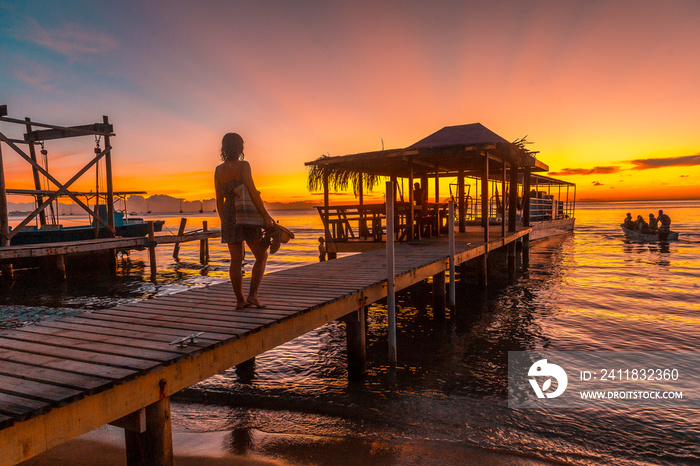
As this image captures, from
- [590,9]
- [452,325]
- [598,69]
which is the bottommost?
[452,325]

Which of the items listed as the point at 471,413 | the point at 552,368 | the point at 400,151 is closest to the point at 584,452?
the point at 471,413

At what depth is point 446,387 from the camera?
20.2 feet

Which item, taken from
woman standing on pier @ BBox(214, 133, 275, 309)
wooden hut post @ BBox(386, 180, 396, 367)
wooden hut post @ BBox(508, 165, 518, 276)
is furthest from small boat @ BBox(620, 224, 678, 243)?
woman standing on pier @ BBox(214, 133, 275, 309)

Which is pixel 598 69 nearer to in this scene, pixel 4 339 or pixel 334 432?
pixel 334 432

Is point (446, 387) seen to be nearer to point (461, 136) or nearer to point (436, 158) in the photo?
point (436, 158)

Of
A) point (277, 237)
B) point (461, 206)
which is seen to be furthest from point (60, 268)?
point (461, 206)

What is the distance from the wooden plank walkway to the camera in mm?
2441

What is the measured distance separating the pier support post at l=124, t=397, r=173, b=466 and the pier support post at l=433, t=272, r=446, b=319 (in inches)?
304

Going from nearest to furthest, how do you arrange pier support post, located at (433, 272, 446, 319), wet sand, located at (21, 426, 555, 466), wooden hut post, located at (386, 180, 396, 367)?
wet sand, located at (21, 426, 555, 466) → wooden hut post, located at (386, 180, 396, 367) → pier support post, located at (433, 272, 446, 319)

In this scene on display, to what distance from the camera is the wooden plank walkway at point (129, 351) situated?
244 centimetres

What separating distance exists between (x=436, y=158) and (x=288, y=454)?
1189cm

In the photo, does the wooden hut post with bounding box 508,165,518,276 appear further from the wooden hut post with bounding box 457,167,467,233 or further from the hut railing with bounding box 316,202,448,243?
the hut railing with bounding box 316,202,448,243

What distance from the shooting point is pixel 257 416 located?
5316 millimetres

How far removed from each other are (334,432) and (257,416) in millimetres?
1126
